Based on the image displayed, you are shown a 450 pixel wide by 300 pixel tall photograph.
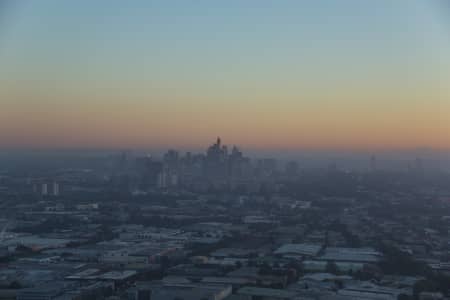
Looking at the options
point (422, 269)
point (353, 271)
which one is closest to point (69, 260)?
point (353, 271)

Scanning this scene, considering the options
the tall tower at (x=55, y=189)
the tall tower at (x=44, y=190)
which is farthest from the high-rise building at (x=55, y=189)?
the tall tower at (x=44, y=190)

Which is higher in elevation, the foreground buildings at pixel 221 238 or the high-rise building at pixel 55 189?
the high-rise building at pixel 55 189

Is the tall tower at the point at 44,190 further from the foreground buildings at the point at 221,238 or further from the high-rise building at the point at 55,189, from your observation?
the high-rise building at the point at 55,189

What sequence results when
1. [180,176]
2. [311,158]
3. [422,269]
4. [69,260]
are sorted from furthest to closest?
1. [311,158]
2. [180,176]
3. [69,260]
4. [422,269]

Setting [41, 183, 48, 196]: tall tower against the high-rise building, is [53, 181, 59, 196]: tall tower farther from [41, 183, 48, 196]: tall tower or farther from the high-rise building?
[41, 183, 48, 196]: tall tower

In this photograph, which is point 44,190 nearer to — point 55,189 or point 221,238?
point 55,189

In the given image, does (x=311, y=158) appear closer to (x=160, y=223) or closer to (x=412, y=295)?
(x=160, y=223)

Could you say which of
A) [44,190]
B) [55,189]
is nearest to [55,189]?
[55,189]

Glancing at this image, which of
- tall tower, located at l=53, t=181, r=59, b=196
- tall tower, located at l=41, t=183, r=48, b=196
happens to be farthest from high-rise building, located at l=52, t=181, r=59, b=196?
tall tower, located at l=41, t=183, r=48, b=196

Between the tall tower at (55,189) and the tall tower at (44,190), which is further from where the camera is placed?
the tall tower at (55,189)

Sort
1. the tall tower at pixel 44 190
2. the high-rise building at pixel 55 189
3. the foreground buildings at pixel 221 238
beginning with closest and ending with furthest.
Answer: the foreground buildings at pixel 221 238 → the tall tower at pixel 44 190 → the high-rise building at pixel 55 189

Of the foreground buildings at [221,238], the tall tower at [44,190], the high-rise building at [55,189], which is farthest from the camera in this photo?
the high-rise building at [55,189]
